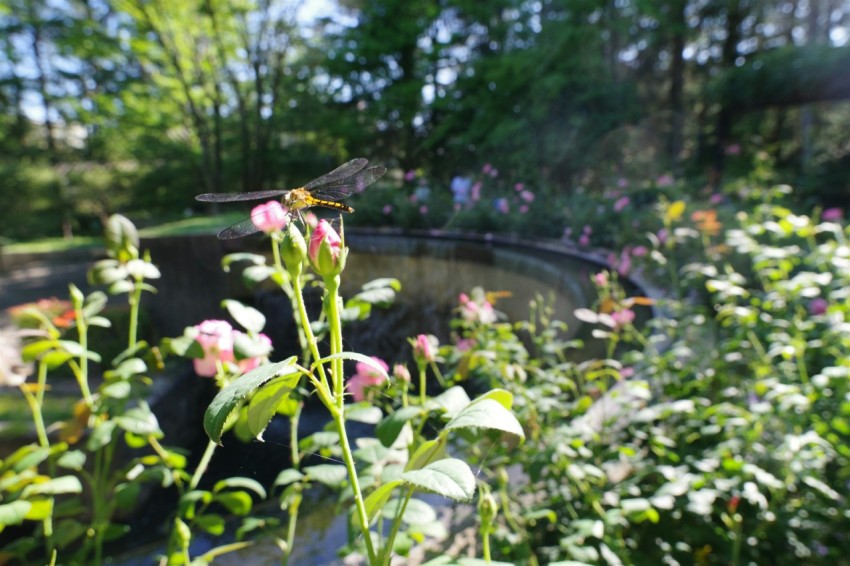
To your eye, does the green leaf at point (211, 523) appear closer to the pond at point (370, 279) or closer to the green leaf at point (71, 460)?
the green leaf at point (71, 460)

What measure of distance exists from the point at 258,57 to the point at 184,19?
6.87ft

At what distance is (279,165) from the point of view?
7324 millimetres

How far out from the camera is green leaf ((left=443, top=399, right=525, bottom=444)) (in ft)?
1.04

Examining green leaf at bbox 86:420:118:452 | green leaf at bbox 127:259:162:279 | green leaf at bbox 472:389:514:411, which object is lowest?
green leaf at bbox 86:420:118:452

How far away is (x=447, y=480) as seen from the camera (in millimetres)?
316

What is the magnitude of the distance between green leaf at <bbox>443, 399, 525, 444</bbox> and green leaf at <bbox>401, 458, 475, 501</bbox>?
0.09ft

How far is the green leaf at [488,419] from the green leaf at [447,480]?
26 mm

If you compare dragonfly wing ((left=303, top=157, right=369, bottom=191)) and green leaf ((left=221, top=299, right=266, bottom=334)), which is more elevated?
dragonfly wing ((left=303, top=157, right=369, bottom=191))

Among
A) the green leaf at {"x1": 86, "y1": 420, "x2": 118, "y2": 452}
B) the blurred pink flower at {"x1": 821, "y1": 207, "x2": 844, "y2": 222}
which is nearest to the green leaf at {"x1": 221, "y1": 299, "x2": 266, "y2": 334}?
the green leaf at {"x1": 86, "y1": 420, "x2": 118, "y2": 452}

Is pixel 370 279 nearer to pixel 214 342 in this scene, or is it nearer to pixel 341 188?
pixel 214 342

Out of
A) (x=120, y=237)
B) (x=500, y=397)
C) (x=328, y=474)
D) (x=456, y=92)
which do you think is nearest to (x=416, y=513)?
(x=328, y=474)

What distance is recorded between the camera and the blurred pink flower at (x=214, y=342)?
0.60 metres

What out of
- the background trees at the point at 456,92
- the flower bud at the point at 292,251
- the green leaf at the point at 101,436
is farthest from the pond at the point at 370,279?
the background trees at the point at 456,92

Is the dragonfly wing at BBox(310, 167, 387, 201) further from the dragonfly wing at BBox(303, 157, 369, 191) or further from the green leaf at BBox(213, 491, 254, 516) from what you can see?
the green leaf at BBox(213, 491, 254, 516)
